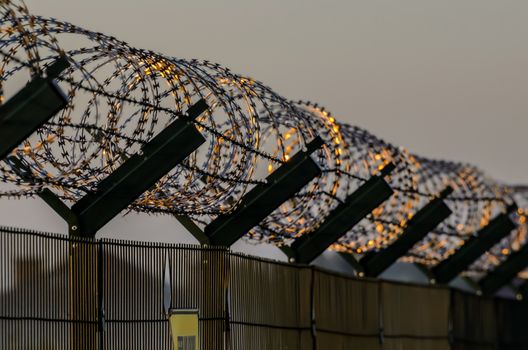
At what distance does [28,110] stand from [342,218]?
8043 mm

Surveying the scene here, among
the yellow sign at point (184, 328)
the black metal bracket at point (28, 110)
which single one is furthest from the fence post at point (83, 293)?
the black metal bracket at point (28, 110)

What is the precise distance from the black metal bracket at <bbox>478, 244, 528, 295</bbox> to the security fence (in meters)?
6.16

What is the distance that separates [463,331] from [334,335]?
255 inches

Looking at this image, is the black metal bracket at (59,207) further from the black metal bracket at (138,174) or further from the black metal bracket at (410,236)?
the black metal bracket at (410,236)

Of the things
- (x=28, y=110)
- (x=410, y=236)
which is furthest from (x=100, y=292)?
(x=410, y=236)

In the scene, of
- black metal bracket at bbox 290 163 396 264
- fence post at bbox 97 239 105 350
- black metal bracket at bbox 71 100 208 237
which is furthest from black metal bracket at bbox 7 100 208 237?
black metal bracket at bbox 290 163 396 264

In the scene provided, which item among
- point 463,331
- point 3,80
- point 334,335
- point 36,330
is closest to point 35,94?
point 3,80

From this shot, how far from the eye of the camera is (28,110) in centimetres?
1154

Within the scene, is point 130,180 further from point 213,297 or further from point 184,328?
point 213,297

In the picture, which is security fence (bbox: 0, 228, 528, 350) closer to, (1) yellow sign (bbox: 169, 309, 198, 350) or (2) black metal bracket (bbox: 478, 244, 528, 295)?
(1) yellow sign (bbox: 169, 309, 198, 350)

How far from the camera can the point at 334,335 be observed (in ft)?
63.6

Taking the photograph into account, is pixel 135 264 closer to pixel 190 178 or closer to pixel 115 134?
pixel 190 178

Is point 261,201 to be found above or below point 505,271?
below

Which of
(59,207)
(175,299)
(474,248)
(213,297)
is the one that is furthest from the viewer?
(474,248)
